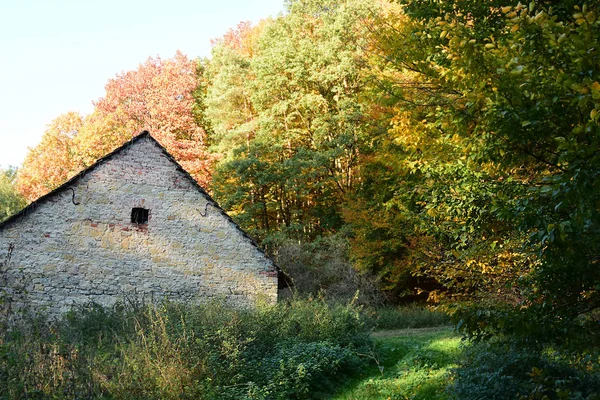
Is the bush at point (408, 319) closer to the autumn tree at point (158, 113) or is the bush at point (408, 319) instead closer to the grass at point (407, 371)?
the grass at point (407, 371)

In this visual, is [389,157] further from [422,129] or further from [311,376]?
[311,376]

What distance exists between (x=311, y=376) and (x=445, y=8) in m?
6.61

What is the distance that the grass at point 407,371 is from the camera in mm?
9500

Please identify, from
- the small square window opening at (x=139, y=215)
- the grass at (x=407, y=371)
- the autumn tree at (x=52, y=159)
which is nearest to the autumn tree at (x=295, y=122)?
the autumn tree at (x=52, y=159)

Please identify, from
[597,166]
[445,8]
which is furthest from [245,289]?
[597,166]

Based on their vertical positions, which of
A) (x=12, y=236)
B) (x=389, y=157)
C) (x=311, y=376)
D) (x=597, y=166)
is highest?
(x=389, y=157)

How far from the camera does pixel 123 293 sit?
49.2 ft

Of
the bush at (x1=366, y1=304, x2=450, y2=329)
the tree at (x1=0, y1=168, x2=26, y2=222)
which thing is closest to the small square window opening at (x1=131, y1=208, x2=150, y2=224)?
the bush at (x1=366, y1=304, x2=450, y2=329)

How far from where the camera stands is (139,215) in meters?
15.6

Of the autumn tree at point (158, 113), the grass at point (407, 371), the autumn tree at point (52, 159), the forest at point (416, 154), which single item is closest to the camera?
the forest at point (416, 154)

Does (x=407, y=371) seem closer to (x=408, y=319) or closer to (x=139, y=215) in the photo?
(x=139, y=215)

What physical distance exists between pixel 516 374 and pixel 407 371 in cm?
389

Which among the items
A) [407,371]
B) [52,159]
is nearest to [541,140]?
[407,371]

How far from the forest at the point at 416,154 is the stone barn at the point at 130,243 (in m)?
5.19
